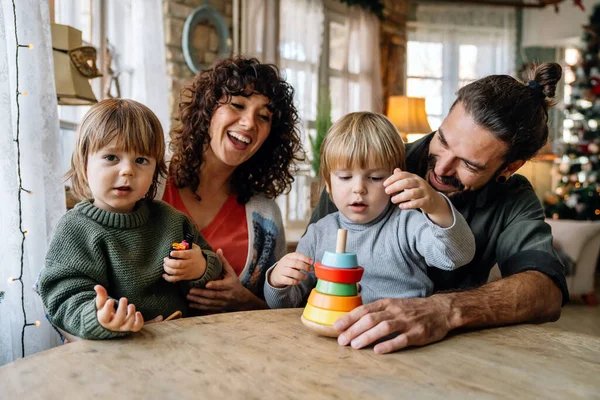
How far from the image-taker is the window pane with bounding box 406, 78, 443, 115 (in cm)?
773

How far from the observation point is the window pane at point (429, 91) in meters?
7.73

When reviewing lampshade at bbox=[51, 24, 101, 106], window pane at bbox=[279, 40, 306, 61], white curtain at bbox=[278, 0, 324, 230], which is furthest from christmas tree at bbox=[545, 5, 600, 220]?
lampshade at bbox=[51, 24, 101, 106]

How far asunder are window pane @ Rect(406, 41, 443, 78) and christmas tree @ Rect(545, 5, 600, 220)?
1.61 m

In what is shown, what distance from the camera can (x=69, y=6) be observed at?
125 inches

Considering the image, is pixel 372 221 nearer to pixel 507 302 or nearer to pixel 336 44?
pixel 507 302

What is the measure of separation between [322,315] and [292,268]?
205 mm

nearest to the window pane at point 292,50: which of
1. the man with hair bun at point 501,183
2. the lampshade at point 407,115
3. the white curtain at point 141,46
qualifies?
the lampshade at point 407,115

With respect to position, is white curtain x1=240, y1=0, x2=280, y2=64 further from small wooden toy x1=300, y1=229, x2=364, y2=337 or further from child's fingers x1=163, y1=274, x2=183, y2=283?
small wooden toy x1=300, y1=229, x2=364, y2=337

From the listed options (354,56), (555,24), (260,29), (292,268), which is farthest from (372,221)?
(555,24)

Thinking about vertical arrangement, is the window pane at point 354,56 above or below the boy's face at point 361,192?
above

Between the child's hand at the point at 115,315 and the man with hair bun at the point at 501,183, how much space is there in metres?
0.70

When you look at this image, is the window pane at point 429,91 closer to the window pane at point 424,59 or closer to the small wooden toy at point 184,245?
the window pane at point 424,59

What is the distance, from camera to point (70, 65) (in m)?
2.27

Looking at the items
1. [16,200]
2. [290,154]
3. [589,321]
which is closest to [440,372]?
[290,154]
